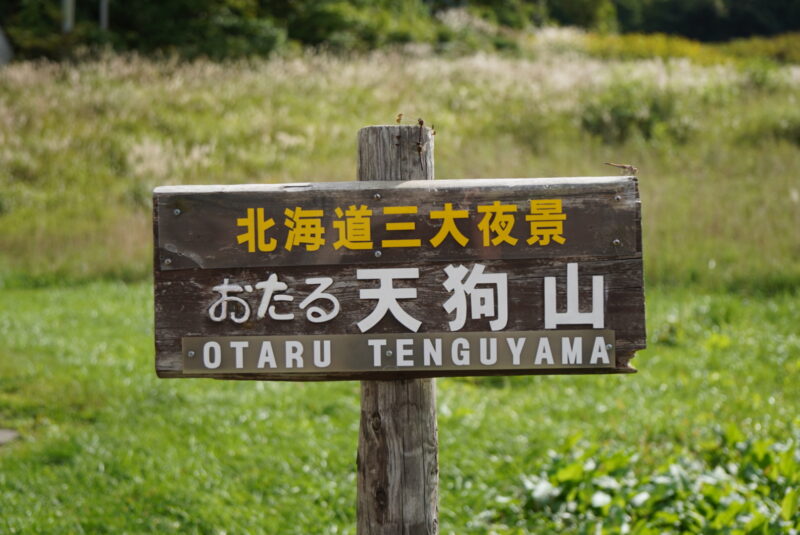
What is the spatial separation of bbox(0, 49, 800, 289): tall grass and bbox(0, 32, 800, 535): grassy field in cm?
4

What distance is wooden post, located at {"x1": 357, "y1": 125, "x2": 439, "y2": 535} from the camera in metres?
2.51

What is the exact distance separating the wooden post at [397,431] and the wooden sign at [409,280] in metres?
0.18

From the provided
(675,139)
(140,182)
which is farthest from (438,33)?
(140,182)

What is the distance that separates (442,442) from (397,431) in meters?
2.21

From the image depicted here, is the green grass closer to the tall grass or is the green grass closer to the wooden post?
the wooden post

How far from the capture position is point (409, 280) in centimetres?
234

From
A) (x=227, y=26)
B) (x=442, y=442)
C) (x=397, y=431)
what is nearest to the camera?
(x=397, y=431)

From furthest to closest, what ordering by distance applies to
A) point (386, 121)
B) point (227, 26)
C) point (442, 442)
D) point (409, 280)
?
point (227, 26)
point (386, 121)
point (442, 442)
point (409, 280)

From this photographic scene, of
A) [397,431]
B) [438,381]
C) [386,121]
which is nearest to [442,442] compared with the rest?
[438,381]

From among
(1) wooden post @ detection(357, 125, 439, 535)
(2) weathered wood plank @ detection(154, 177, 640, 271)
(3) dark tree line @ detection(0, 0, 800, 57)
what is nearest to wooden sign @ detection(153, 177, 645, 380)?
(2) weathered wood plank @ detection(154, 177, 640, 271)

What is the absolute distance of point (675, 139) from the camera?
12.4 meters

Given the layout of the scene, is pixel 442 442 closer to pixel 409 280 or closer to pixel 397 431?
pixel 397 431

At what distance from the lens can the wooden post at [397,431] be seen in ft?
8.25

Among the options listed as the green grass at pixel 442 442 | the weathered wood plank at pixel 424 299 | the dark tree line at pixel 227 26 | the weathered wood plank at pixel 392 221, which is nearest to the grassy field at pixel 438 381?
the green grass at pixel 442 442
